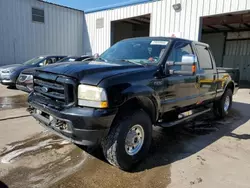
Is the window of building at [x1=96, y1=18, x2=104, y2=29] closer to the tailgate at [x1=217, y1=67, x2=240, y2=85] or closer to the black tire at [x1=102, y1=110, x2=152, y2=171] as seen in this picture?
the tailgate at [x1=217, y1=67, x2=240, y2=85]

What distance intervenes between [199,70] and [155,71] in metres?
1.52

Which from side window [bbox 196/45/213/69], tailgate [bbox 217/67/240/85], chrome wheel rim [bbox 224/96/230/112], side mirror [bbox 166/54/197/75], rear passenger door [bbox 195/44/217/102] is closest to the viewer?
side mirror [bbox 166/54/197/75]

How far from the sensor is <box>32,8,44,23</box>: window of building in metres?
14.0

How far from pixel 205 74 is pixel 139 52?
1654mm

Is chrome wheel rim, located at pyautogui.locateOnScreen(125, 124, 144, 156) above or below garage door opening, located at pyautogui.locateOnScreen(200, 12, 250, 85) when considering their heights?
below

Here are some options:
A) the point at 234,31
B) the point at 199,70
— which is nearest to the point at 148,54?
the point at 199,70

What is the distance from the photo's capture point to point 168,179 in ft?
8.57

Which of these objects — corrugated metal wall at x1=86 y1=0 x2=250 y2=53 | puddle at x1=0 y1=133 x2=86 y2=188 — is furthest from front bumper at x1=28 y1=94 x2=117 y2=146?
corrugated metal wall at x1=86 y1=0 x2=250 y2=53

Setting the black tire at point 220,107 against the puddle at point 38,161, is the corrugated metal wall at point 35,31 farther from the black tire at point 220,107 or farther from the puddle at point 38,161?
the black tire at point 220,107

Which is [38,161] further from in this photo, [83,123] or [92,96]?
[92,96]

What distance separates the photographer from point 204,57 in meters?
4.47

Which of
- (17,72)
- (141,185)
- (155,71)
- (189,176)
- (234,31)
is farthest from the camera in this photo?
(234,31)

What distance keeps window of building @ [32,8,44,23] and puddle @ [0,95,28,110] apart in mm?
8880

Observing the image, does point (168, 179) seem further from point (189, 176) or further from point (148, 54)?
point (148, 54)
